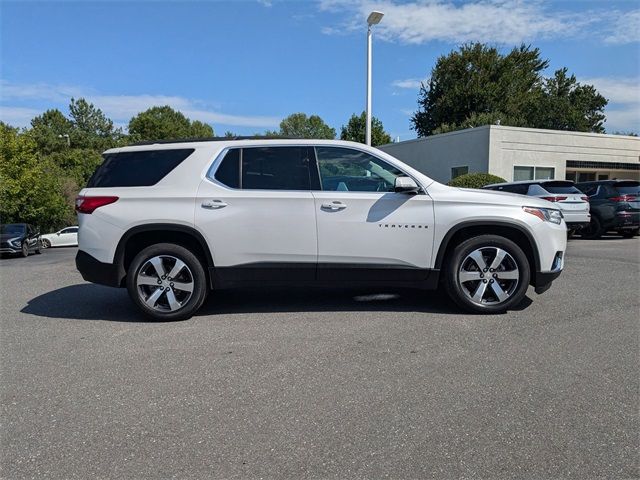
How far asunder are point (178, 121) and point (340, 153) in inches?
2907

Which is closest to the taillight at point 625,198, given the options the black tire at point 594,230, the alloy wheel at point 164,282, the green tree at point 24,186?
the black tire at point 594,230

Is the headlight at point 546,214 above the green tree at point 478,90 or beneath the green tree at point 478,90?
beneath

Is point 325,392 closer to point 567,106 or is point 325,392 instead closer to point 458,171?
point 458,171

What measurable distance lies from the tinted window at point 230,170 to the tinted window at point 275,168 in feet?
0.22

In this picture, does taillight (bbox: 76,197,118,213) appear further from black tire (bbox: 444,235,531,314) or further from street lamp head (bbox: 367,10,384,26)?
street lamp head (bbox: 367,10,384,26)

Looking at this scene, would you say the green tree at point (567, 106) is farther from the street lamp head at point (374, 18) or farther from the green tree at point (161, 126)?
the green tree at point (161, 126)

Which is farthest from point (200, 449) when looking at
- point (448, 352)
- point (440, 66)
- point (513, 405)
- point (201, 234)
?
point (440, 66)

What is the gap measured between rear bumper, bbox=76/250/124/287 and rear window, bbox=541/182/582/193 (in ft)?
36.8

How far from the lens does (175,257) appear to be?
5203 millimetres

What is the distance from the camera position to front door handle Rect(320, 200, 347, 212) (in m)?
5.14

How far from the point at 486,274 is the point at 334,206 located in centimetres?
180

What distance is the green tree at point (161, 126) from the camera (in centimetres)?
6650

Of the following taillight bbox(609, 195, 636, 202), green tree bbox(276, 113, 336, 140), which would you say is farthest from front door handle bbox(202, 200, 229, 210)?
green tree bbox(276, 113, 336, 140)

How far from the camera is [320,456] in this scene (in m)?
2.71
